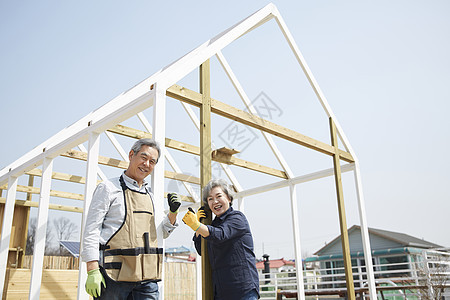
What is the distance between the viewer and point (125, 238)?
222 cm

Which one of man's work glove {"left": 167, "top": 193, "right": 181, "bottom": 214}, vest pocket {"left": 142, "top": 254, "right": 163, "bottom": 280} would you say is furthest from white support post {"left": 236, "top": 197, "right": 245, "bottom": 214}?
vest pocket {"left": 142, "top": 254, "right": 163, "bottom": 280}

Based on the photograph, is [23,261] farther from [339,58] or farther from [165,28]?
[339,58]

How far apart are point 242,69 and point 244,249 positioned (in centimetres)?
343

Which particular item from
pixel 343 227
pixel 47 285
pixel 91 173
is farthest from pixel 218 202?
pixel 47 285

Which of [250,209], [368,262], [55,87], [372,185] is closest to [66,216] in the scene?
[55,87]

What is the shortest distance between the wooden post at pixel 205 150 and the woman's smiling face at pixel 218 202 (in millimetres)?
339

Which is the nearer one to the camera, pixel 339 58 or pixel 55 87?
pixel 339 58

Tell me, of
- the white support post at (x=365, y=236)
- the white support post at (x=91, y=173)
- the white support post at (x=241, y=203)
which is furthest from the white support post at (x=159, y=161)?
the white support post at (x=241, y=203)

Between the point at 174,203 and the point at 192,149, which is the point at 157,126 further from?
the point at 192,149

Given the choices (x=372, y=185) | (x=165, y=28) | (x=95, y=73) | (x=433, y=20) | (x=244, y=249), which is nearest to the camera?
(x=244, y=249)

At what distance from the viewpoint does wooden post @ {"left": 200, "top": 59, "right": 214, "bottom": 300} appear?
306 centimetres

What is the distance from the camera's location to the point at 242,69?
18.1ft

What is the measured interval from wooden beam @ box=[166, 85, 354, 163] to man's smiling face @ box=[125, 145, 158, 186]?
104 cm

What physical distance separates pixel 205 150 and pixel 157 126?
58cm
